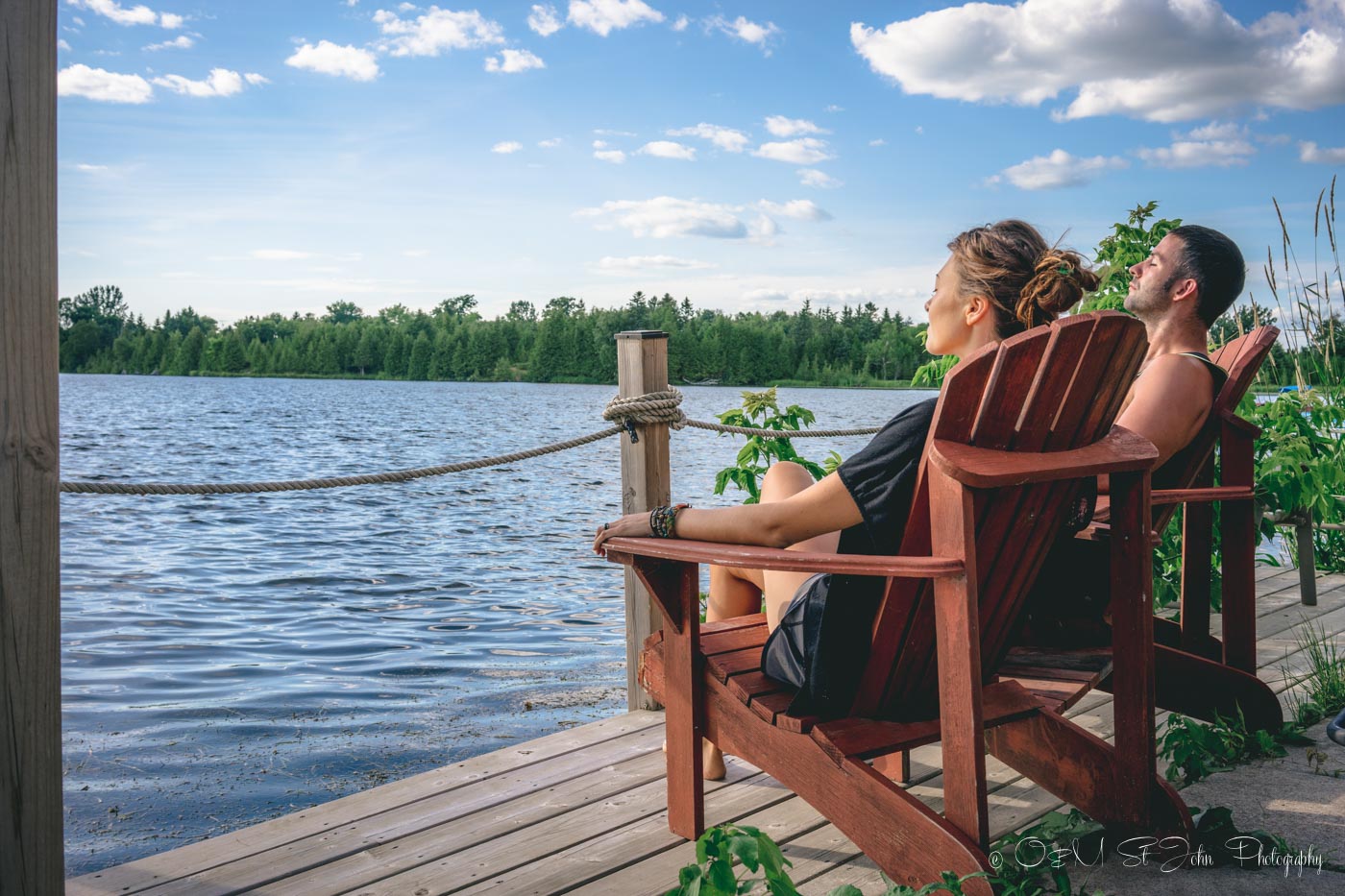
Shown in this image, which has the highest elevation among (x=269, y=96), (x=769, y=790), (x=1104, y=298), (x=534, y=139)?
(x=269, y=96)

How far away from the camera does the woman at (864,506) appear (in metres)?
1.91

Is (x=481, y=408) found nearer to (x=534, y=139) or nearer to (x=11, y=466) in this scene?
(x=534, y=139)

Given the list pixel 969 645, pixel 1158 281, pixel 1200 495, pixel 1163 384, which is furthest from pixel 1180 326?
pixel 969 645

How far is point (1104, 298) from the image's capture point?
4.79m

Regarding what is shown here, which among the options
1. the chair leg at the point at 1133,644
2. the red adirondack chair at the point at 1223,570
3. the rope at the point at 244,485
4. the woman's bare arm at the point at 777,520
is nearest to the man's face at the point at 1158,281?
the red adirondack chair at the point at 1223,570

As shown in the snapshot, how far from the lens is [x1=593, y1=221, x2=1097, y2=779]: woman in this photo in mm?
1914

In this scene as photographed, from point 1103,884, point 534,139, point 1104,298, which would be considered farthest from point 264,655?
point 534,139

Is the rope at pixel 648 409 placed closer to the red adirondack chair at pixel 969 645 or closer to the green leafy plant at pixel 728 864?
the red adirondack chair at pixel 969 645

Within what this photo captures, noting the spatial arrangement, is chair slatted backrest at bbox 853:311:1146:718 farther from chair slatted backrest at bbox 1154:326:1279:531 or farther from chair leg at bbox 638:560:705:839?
chair slatted backrest at bbox 1154:326:1279:531

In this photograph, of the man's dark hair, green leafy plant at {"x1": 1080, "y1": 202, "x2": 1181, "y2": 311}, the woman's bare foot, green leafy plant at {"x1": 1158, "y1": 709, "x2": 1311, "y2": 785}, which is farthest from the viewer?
green leafy plant at {"x1": 1080, "y1": 202, "x2": 1181, "y2": 311}

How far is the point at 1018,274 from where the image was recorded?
215cm

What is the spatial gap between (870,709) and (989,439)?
623 mm

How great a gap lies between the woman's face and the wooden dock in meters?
1.13

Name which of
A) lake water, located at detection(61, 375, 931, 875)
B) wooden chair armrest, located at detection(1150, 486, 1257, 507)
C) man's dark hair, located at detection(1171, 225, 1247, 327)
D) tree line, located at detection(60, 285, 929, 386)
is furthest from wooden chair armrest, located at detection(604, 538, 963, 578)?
tree line, located at detection(60, 285, 929, 386)
